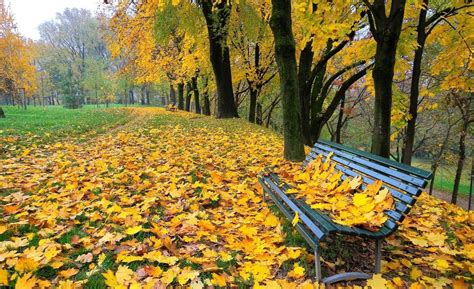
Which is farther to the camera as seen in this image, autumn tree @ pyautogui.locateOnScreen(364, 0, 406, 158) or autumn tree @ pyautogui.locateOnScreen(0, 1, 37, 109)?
autumn tree @ pyautogui.locateOnScreen(0, 1, 37, 109)

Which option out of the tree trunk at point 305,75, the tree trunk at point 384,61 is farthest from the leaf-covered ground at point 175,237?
the tree trunk at point 305,75

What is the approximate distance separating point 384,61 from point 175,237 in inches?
176

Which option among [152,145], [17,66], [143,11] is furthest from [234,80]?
[17,66]

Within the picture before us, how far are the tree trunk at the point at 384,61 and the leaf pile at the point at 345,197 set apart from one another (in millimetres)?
2073

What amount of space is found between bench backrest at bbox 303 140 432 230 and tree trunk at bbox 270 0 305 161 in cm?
180

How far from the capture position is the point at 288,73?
18.8ft

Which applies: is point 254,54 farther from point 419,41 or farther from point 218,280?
point 218,280

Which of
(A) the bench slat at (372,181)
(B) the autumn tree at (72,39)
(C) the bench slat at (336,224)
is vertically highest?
(B) the autumn tree at (72,39)

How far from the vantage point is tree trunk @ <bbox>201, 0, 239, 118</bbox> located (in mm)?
Result: 12148

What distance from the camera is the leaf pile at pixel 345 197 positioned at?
2459 millimetres

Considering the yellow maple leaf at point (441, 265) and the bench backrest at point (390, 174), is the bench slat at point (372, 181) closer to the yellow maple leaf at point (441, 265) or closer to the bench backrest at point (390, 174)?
the bench backrest at point (390, 174)

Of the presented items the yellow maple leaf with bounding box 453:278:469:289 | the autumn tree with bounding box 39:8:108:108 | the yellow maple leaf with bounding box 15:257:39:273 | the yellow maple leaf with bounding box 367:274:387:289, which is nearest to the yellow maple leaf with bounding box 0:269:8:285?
the yellow maple leaf with bounding box 15:257:39:273

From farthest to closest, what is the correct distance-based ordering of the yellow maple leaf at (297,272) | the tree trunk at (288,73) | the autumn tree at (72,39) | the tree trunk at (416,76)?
the autumn tree at (72,39)
the tree trunk at (416,76)
the tree trunk at (288,73)
the yellow maple leaf at (297,272)

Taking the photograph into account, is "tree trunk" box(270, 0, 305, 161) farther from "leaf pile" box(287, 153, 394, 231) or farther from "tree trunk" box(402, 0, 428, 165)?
"tree trunk" box(402, 0, 428, 165)
